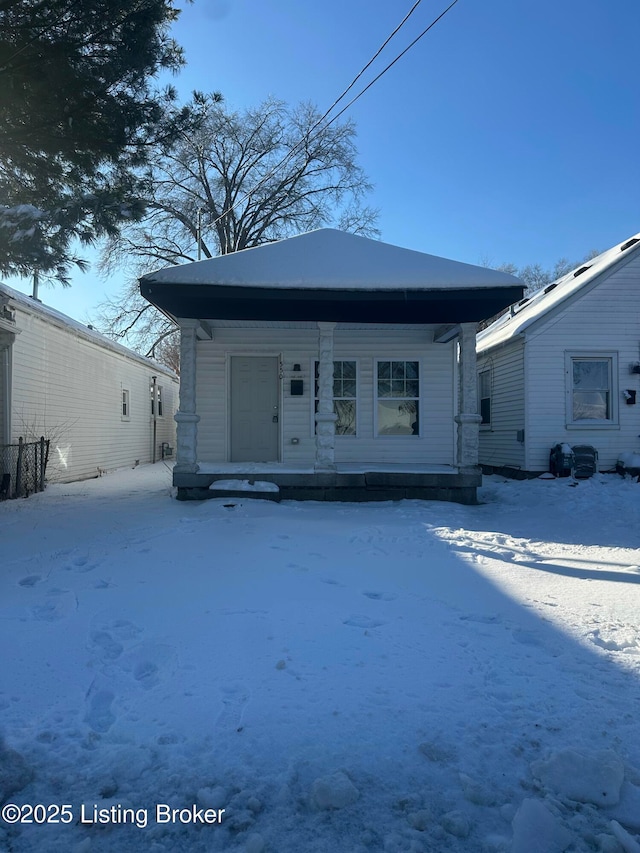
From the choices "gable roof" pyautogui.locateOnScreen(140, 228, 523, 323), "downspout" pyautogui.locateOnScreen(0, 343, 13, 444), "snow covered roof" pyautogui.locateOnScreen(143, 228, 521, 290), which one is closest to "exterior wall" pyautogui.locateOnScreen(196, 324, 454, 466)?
"gable roof" pyautogui.locateOnScreen(140, 228, 523, 323)

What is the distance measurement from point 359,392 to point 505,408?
452 centimetres

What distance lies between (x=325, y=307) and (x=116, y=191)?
10.6ft

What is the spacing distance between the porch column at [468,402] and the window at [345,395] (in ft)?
8.43

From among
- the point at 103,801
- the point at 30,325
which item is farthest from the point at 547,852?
the point at 30,325

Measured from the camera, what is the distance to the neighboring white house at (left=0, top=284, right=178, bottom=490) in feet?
30.6

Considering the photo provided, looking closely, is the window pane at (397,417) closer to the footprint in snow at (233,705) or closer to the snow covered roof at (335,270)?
the snow covered roof at (335,270)

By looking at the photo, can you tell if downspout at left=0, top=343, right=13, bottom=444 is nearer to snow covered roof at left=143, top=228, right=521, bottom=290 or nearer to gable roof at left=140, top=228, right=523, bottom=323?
gable roof at left=140, top=228, right=523, bottom=323

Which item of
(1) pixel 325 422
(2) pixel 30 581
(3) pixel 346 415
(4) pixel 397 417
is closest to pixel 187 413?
(1) pixel 325 422

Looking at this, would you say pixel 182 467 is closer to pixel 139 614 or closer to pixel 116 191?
pixel 116 191

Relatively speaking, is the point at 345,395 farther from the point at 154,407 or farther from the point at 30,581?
the point at 154,407

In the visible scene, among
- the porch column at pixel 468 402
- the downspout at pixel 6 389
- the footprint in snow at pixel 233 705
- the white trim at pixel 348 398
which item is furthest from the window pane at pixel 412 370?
the footprint in snow at pixel 233 705

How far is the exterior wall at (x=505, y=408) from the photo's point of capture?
12.5 meters

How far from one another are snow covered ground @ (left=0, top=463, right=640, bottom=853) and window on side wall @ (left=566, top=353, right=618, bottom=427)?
24.1 ft

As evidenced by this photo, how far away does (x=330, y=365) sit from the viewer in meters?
8.66
